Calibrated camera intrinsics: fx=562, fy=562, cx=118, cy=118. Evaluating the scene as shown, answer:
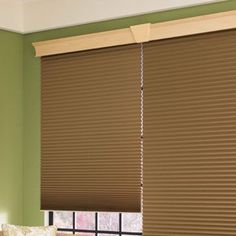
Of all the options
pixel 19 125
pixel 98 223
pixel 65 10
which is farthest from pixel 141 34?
pixel 98 223

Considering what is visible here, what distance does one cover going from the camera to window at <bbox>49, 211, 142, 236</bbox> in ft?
15.9

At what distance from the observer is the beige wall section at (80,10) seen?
462 centimetres

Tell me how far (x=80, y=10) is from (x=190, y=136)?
1.57 meters

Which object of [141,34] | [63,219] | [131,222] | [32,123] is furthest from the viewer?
[32,123]

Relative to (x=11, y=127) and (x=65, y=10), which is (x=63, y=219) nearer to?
(x=11, y=127)

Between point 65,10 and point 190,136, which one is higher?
point 65,10

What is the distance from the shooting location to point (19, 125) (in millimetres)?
5395

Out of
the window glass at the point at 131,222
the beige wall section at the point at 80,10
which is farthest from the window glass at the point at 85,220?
the beige wall section at the point at 80,10

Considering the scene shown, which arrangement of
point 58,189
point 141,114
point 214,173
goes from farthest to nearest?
1. point 58,189
2. point 141,114
3. point 214,173

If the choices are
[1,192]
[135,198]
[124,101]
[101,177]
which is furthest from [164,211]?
[1,192]

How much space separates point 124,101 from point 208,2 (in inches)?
41.4

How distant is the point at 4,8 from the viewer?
17.1 ft

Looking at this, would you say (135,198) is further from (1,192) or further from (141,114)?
(1,192)

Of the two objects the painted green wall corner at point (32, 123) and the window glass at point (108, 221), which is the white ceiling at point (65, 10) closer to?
the painted green wall corner at point (32, 123)
